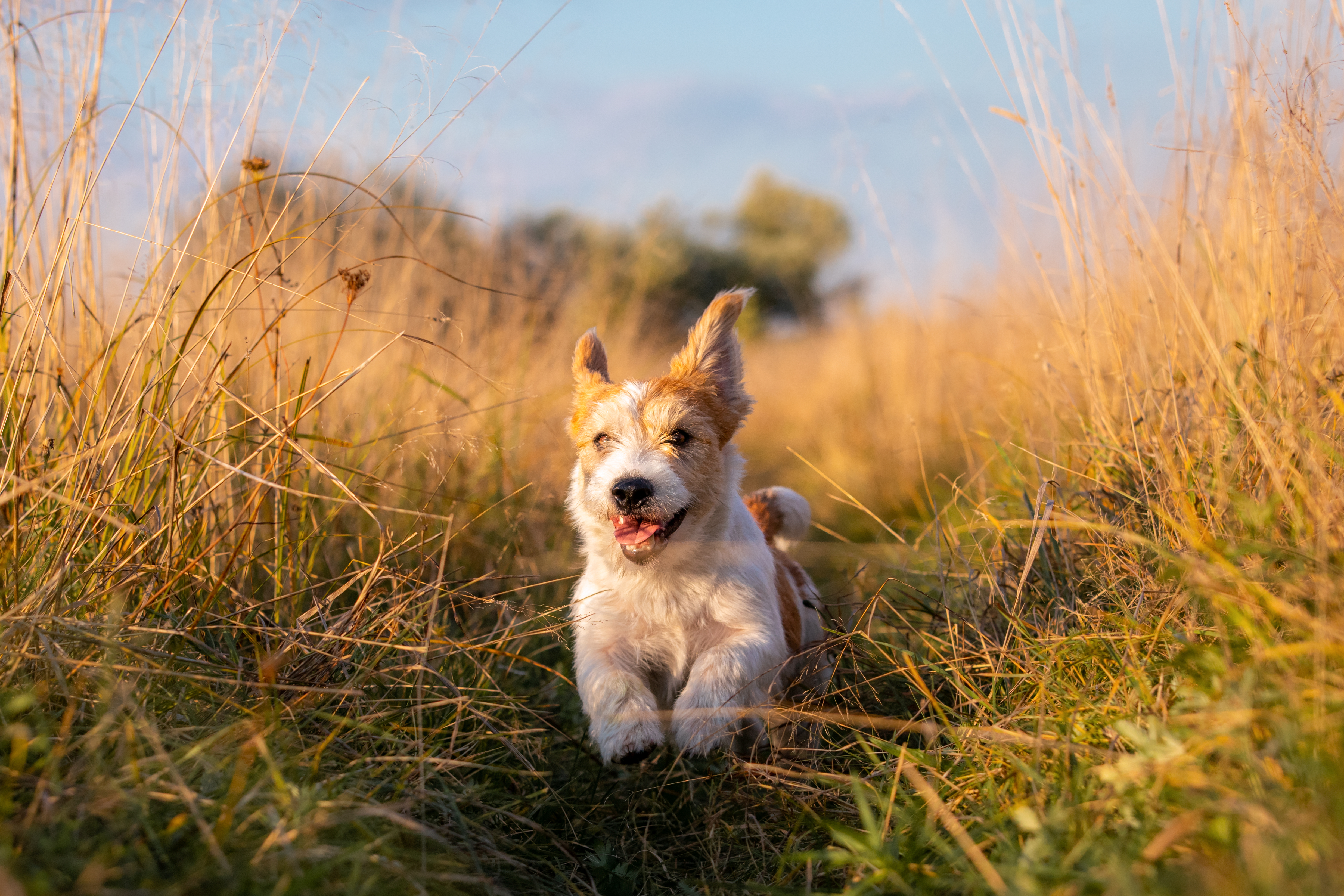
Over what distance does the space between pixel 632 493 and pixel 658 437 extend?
367mm

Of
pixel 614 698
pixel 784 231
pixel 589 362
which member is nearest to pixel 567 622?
pixel 614 698

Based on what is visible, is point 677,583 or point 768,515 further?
point 768,515

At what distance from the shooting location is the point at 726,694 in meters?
2.80

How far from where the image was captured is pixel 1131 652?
2.25 meters

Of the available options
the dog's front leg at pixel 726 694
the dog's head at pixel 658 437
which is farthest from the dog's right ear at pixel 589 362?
the dog's front leg at pixel 726 694

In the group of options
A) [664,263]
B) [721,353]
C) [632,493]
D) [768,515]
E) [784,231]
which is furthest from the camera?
[784,231]

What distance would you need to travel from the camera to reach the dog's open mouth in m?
3.02

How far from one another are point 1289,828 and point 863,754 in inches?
52.9

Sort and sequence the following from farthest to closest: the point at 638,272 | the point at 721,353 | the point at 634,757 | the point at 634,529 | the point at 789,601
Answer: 1. the point at 638,272
2. the point at 721,353
3. the point at 789,601
4. the point at 634,529
5. the point at 634,757

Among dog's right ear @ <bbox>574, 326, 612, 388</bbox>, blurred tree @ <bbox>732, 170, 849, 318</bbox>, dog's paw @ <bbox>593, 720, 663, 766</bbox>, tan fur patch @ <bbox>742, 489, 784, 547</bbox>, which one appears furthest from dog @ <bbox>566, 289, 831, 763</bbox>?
blurred tree @ <bbox>732, 170, 849, 318</bbox>

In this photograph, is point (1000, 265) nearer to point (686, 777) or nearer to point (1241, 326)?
point (1241, 326)

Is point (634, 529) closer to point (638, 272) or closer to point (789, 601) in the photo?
point (789, 601)

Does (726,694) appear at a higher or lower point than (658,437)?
lower

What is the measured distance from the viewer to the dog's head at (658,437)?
3.03 m
